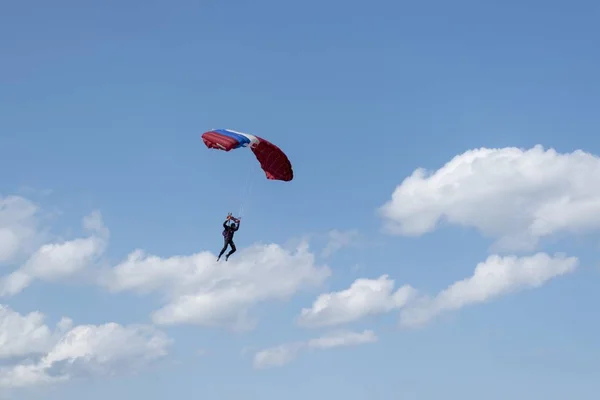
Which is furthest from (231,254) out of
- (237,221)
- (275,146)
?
(275,146)

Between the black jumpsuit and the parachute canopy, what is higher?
the parachute canopy

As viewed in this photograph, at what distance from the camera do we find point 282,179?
257 ft

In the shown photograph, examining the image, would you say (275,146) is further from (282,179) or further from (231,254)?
(231,254)

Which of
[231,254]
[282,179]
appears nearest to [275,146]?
[282,179]

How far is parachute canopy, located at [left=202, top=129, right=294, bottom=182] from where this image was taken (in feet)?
246

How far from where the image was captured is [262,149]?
3056 inches

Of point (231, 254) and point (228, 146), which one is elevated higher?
point (228, 146)

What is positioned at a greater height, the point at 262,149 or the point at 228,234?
the point at 262,149

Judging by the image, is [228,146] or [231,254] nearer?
[228,146]

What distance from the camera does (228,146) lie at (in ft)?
242

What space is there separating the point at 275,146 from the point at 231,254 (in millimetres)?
9097

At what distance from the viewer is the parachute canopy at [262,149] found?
75.0 metres

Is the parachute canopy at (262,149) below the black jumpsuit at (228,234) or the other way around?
the other way around

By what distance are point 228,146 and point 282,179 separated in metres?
6.51
